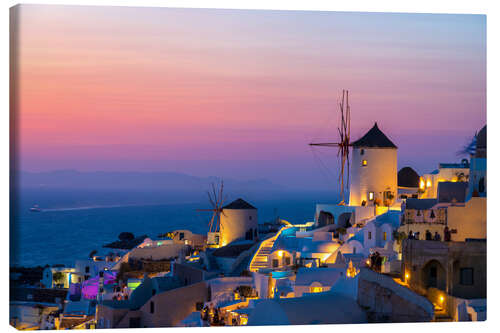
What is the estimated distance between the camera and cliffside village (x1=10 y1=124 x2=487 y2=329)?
40.1 feet

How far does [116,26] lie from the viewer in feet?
39.9

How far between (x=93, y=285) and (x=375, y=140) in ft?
29.2

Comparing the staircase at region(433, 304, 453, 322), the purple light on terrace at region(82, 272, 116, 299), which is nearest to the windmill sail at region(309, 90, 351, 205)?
the purple light on terrace at region(82, 272, 116, 299)

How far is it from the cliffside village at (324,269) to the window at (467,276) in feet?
0.08

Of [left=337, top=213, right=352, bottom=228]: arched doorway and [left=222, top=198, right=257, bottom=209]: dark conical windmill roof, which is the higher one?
[left=222, top=198, right=257, bottom=209]: dark conical windmill roof

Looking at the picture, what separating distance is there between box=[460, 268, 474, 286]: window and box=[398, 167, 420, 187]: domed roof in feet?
33.5

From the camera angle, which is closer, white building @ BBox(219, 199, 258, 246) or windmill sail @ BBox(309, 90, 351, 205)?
windmill sail @ BBox(309, 90, 351, 205)

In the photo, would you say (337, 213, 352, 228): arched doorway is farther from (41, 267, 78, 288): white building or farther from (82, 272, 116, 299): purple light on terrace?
(41, 267, 78, 288): white building

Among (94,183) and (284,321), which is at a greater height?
(94,183)

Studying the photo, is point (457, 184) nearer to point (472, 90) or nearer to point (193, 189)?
point (472, 90)

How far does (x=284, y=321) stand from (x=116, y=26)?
5602 mm

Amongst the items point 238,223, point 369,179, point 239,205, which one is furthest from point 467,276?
point 239,205

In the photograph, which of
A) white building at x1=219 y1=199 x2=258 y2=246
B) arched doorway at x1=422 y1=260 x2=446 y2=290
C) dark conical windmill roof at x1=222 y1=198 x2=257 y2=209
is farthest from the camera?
dark conical windmill roof at x1=222 y1=198 x2=257 y2=209

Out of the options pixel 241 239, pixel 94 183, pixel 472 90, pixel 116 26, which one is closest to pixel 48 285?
pixel 94 183
